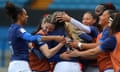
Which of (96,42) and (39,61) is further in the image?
(39,61)

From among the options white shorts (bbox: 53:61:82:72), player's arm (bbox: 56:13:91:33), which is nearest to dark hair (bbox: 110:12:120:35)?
player's arm (bbox: 56:13:91:33)

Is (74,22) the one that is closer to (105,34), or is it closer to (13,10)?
(105,34)

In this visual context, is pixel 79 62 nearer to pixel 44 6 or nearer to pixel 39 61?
pixel 39 61

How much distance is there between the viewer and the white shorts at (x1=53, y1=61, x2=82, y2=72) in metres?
7.02

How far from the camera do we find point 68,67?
7.02 metres

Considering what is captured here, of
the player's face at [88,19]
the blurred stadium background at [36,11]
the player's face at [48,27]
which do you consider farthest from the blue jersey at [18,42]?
the blurred stadium background at [36,11]

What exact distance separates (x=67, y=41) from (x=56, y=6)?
12831 millimetres

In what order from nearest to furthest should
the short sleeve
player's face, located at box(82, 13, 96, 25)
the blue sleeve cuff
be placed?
the blue sleeve cuff → the short sleeve → player's face, located at box(82, 13, 96, 25)

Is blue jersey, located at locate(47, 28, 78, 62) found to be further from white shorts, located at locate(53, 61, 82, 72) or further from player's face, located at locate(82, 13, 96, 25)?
player's face, located at locate(82, 13, 96, 25)

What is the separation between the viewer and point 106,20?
6.89m

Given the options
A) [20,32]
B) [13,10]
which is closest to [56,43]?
[20,32]

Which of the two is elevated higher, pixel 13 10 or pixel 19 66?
pixel 13 10

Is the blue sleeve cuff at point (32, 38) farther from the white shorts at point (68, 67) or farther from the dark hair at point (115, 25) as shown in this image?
the dark hair at point (115, 25)

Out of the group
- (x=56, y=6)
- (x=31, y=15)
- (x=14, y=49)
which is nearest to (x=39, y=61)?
(x=14, y=49)
